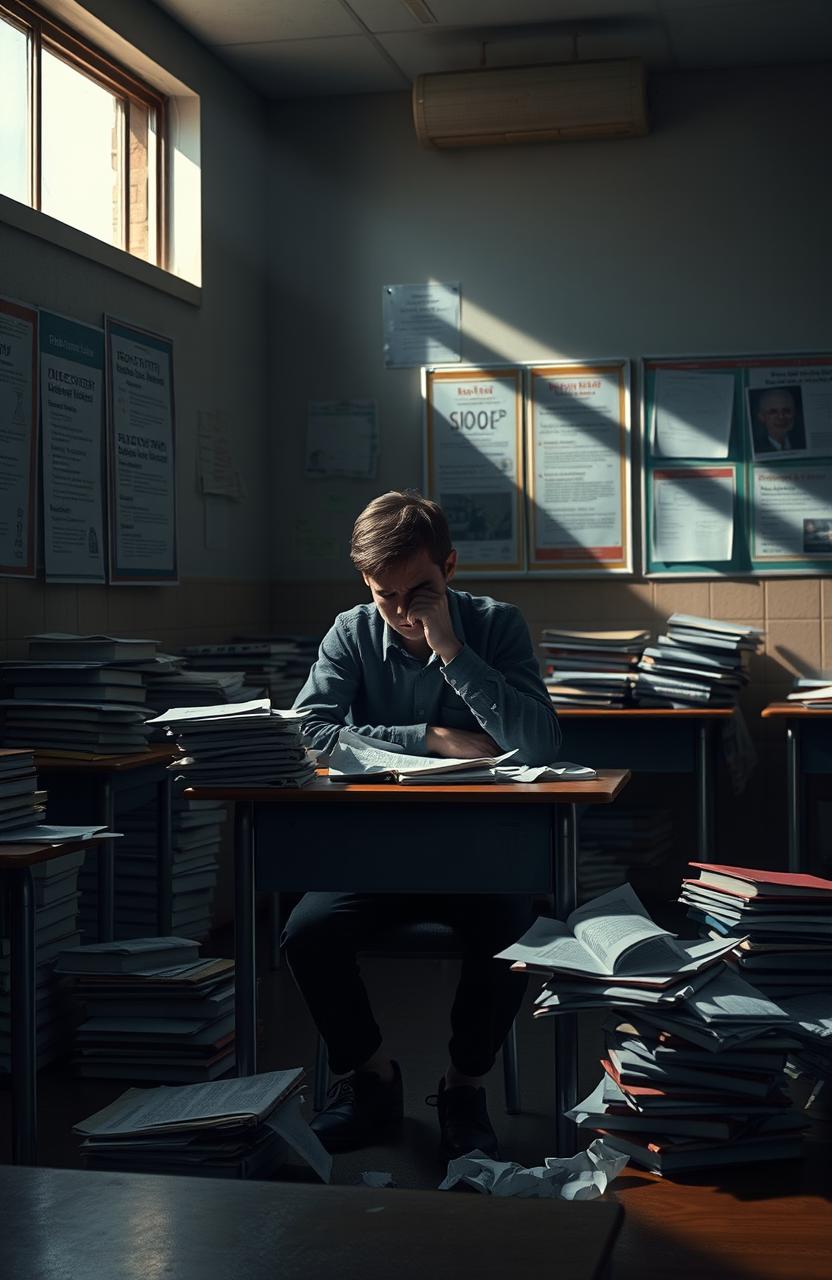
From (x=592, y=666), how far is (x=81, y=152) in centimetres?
233

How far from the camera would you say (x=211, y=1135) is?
2250mm

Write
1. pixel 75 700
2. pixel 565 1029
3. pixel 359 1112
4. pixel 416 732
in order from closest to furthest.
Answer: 1. pixel 565 1029
2. pixel 359 1112
3. pixel 416 732
4. pixel 75 700

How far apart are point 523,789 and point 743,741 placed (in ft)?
8.26

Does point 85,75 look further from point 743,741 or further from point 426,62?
point 743,741

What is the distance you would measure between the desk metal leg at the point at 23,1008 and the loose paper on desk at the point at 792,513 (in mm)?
3557

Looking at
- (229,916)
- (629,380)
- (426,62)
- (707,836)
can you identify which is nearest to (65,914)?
(229,916)

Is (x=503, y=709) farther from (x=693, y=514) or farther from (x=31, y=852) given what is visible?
(x=693, y=514)

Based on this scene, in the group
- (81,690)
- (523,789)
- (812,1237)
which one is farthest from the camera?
(81,690)

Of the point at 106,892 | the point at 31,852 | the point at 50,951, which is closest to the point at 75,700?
the point at 106,892

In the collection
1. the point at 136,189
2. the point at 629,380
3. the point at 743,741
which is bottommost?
the point at 743,741

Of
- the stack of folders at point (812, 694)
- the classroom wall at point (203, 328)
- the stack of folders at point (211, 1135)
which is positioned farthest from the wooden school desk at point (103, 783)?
the stack of folders at point (812, 694)

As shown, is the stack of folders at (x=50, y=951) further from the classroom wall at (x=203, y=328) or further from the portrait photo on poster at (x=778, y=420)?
the portrait photo on poster at (x=778, y=420)

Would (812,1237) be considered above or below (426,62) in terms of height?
below

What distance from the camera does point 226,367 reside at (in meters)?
5.21
